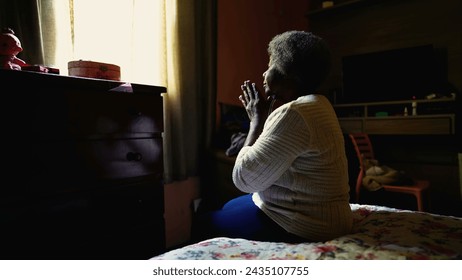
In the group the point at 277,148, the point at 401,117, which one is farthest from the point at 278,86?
the point at 401,117

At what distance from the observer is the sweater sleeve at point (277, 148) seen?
0.76 metres

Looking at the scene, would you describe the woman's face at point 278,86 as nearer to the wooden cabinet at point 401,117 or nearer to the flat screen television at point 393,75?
the wooden cabinet at point 401,117

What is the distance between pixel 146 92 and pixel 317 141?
0.68 metres

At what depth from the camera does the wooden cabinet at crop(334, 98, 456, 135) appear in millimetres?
2432

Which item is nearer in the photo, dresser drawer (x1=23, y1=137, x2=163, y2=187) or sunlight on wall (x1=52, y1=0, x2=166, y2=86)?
dresser drawer (x1=23, y1=137, x2=163, y2=187)

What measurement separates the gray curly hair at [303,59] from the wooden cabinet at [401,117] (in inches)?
81.2

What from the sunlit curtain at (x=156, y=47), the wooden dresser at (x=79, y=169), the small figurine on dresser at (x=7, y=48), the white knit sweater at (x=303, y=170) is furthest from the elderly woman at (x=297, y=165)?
the sunlit curtain at (x=156, y=47)

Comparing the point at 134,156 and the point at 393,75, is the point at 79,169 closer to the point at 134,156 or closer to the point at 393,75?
the point at 134,156

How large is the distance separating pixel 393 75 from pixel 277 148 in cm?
250

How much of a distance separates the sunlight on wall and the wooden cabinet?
1.93 metres

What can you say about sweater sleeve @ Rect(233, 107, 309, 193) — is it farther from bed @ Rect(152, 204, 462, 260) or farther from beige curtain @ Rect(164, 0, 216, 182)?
beige curtain @ Rect(164, 0, 216, 182)

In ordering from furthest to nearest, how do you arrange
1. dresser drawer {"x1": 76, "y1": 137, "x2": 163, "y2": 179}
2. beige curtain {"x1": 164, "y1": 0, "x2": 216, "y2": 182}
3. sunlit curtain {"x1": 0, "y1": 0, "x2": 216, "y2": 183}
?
1. beige curtain {"x1": 164, "y1": 0, "x2": 216, "y2": 182}
2. sunlit curtain {"x1": 0, "y1": 0, "x2": 216, "y2": 183}
3. dresser drawer {"x1": 76, "y1": 137, "x2": 163, "y2": 179}

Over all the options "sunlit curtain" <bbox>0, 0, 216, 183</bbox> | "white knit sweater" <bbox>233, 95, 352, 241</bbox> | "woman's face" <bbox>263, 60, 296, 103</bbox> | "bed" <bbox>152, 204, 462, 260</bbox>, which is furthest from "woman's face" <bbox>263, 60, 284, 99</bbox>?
"sunlit curtain" <bbox>0, 0, 216, 183</bbox>
